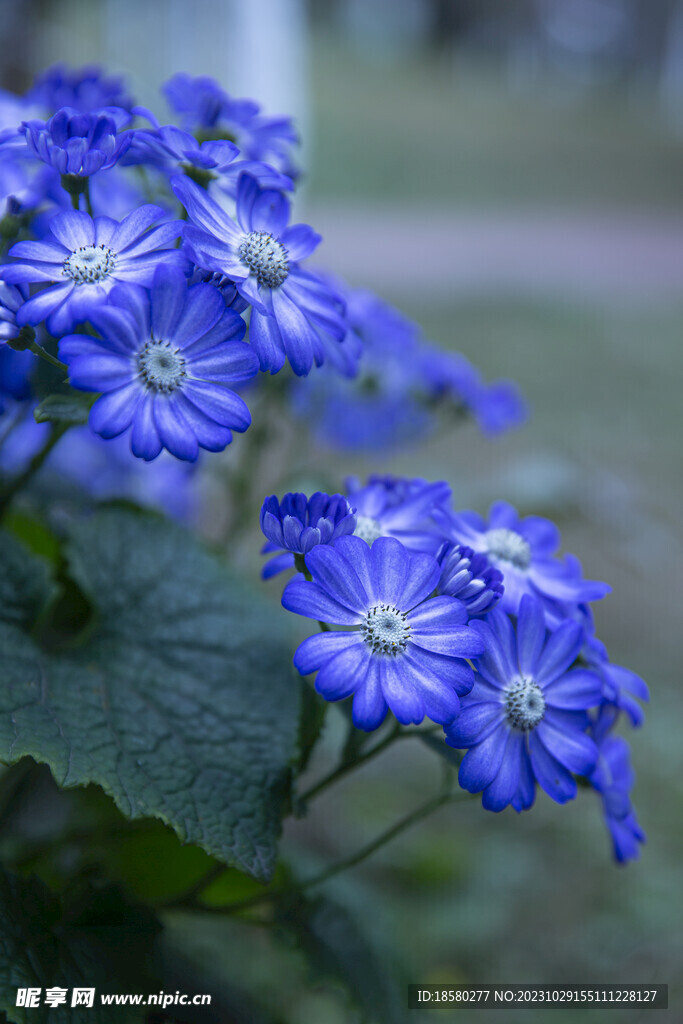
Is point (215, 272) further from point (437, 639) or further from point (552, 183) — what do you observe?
point (552, 183)

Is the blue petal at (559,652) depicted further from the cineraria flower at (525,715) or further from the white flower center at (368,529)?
the white flower center at (368,529)

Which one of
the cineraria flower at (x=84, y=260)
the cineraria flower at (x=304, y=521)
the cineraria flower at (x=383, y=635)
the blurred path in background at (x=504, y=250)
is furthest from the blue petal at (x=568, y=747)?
the blurred path in background at (x=504, y=250)

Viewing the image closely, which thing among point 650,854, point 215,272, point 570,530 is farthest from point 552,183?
point 215,272

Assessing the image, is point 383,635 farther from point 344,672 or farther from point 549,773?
point 549,773

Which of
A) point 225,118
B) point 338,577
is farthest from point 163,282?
point 225,118

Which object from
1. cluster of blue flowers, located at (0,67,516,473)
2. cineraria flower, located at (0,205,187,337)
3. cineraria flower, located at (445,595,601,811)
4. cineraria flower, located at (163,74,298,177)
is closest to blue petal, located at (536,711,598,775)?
cineraria flower, located at (445,595,601,811)

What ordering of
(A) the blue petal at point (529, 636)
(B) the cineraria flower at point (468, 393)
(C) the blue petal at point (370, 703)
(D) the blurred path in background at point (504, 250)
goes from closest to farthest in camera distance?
(C) the blue petal at point (370, 703)
(A) the blue petal at point (529, 636)
(B) the cineraria flower at point (468, 393)
(D) the blurred path in background at point (504, 250)

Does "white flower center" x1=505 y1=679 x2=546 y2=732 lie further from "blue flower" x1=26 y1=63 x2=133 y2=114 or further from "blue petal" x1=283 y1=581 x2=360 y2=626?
"blue flower" x1=26 y1=63 x2=133 y2=114
